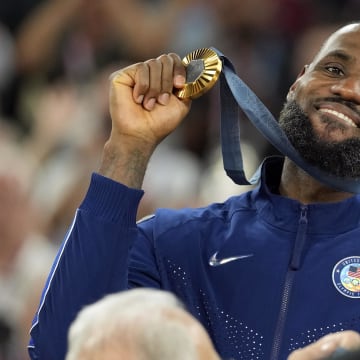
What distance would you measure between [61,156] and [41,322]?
3.41 m

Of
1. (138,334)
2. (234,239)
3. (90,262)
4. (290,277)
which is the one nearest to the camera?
(138,334)

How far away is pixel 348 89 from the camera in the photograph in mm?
3119

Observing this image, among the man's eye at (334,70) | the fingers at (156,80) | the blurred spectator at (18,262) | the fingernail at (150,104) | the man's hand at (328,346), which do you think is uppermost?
the fingers at (156,80)

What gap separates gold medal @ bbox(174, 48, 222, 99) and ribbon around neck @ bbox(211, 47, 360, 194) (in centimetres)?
6

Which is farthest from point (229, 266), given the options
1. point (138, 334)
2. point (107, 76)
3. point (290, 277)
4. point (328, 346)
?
point (107, 76)

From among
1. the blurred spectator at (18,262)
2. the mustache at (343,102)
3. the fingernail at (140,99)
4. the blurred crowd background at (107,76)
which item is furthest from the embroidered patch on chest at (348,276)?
the blurred crowd background at (107,76)

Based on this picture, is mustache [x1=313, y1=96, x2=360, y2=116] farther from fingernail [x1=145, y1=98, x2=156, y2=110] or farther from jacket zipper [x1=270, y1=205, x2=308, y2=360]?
fingernail [x1=145, y1=98, x2=156, y2=110]

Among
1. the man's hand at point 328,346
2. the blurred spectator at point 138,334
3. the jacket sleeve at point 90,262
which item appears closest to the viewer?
the blurred spectator at point 138,334

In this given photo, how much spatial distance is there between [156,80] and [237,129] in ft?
1.23

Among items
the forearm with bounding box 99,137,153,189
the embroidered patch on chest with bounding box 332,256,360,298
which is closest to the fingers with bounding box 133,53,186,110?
the forearm with bounding box 99,137,153,189

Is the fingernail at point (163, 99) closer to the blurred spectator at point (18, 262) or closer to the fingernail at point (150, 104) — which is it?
the fingernail at point (150, 104)

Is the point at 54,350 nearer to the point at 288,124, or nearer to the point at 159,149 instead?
the point at 288,124

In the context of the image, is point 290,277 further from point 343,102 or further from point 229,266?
point 343,102

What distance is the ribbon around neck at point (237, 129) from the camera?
9.95 feet
